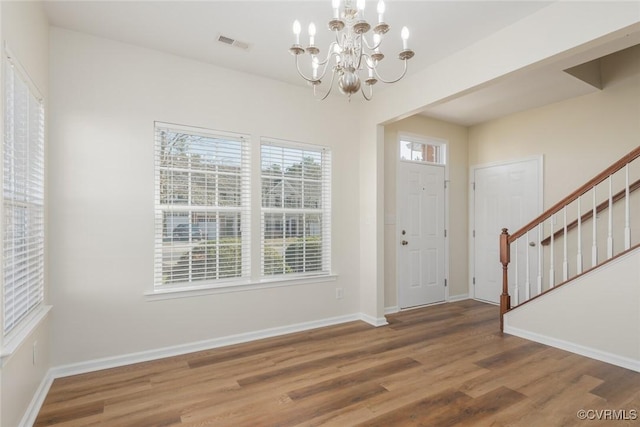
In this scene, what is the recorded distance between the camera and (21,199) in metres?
2.10

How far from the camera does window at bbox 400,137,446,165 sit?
477 cm

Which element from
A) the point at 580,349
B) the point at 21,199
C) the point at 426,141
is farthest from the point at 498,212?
the point at 21,199

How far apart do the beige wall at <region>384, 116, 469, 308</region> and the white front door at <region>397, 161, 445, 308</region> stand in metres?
0.16

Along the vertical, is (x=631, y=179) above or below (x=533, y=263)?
above

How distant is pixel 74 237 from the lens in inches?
109

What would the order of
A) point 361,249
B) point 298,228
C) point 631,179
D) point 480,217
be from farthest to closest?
point 480,217
point 361,249
point 298,228
point 631,179

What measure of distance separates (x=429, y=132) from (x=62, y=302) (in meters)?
4.75

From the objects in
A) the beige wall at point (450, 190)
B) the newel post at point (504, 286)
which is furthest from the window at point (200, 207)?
the newel post at point (504, 286)

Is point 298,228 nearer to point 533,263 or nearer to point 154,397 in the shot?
point 154,397

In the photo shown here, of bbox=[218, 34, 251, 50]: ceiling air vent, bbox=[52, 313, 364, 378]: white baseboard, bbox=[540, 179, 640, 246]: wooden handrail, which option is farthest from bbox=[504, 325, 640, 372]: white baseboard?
bbox=[218, 34, 251, 50]: ceiling air vent

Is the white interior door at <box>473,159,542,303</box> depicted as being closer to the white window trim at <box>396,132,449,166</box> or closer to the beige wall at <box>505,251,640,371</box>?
the white window trim at <box>396,132,449,166</box>

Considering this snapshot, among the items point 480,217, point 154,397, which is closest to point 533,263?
point 480,217

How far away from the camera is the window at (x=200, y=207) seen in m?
3.17

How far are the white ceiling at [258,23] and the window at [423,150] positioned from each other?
1536 mm
